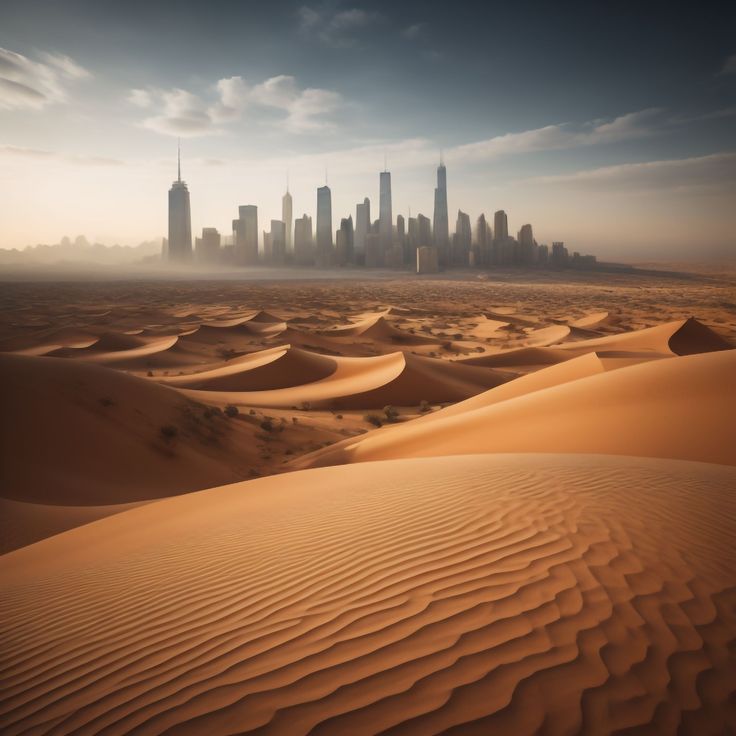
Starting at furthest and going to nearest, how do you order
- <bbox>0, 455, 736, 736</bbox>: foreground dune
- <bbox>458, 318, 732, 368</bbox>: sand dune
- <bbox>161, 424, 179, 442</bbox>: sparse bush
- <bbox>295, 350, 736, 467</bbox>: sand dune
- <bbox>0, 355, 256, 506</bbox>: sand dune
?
1. <bbox>458, 318, 732, 368</bbox>: sand dune
2. <bbox>161, 424, 179, 442</bbox>: sparse bush
3. <bbox>0, 355, 256, 506</bbox>: sand dune
4. <bbox>295, 350, 736, 467</bbox>: sand dune
5. <bbox>0, 455, 736, 736</bbox>: foreground dune

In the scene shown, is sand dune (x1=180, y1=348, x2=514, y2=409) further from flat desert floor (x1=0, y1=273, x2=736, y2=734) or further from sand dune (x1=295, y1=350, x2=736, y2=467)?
flat desert floor (x1=0, y1=273, x2=736, y2=734)

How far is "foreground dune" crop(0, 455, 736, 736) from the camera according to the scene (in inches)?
85.9

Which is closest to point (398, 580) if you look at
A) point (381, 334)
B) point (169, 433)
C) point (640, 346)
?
point (169, 433)

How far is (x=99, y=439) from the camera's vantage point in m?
10.9

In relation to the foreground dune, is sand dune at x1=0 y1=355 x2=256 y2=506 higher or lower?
lower

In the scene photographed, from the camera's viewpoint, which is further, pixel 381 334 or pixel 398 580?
pixel 381 334

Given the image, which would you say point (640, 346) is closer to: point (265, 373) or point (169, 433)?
point (265, 373)

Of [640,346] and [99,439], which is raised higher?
[640,346]

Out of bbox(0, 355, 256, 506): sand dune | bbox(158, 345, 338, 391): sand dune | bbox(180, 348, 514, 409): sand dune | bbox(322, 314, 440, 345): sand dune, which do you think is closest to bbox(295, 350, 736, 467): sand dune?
bbox(0, 355, 256, 506): sand dune

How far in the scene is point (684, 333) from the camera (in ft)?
77.5

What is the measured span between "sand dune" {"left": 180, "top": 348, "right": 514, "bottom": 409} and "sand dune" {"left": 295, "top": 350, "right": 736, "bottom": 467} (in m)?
5.24

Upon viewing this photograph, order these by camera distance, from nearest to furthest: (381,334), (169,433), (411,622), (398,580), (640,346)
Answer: (411,622)
(398,580)
(169,433)
(640,346)
(381,334)

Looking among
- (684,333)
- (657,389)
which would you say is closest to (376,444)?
(657,389)

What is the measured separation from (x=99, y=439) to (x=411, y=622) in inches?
389
